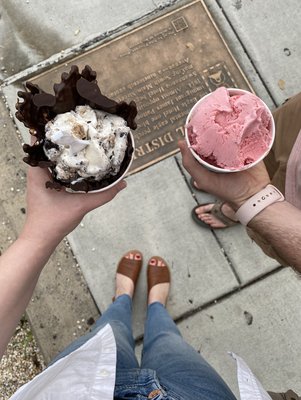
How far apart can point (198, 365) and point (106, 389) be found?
2.11 ft

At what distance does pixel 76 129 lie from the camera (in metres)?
1.42

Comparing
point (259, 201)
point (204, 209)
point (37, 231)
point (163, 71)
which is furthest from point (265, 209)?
point (163, 71)

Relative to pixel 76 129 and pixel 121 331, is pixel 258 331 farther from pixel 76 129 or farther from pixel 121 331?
pixel 76 129

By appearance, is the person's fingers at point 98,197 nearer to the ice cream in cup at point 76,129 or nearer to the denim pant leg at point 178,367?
the ice cream in cup at point 76,129

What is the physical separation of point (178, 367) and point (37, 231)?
0.89m

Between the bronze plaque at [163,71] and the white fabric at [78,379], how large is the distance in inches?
56.6

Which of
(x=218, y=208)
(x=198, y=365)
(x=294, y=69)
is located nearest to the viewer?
(x=198, y=365)

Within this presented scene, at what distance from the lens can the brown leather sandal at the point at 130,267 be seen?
269 cm

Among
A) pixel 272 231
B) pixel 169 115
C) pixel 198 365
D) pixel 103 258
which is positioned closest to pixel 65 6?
pixel 169 115

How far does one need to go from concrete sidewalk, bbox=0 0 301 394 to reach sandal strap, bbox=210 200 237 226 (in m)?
0.13

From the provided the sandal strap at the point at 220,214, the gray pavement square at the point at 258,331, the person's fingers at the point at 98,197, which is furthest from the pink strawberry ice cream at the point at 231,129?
the gray pavement square at the point at 258,331

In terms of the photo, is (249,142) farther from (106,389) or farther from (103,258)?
(103,258)

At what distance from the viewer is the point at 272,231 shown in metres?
1.68

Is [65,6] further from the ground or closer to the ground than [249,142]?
further from the ground
